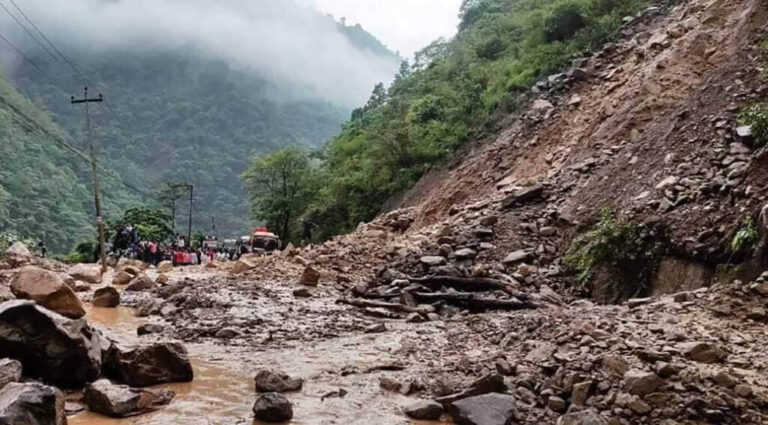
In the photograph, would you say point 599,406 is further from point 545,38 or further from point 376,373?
point 545,38

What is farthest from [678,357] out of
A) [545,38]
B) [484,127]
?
[545,38]

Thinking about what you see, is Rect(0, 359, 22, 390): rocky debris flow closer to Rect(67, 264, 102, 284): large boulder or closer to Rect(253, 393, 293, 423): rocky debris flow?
Rect(253, 393, 293, 423): rocky debris flow

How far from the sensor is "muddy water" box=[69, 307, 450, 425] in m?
5.83

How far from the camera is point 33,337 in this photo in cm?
628

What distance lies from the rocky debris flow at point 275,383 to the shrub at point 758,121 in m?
8.45

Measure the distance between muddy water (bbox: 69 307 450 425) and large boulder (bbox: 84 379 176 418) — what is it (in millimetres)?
96

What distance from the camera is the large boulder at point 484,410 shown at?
5.61 metres

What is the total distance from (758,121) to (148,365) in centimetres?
1002

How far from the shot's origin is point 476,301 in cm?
1170

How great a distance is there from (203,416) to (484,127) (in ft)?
67.1

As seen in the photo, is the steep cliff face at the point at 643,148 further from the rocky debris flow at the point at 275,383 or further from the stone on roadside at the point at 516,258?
the rocky debris flow at the point at 275,383

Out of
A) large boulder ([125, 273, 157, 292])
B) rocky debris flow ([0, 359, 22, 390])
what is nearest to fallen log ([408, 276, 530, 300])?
large boulder ([125, 273, 157, 292])

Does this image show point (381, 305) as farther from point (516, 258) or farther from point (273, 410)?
point (273, 410)

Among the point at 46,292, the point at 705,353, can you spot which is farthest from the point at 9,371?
the point at 705,353
